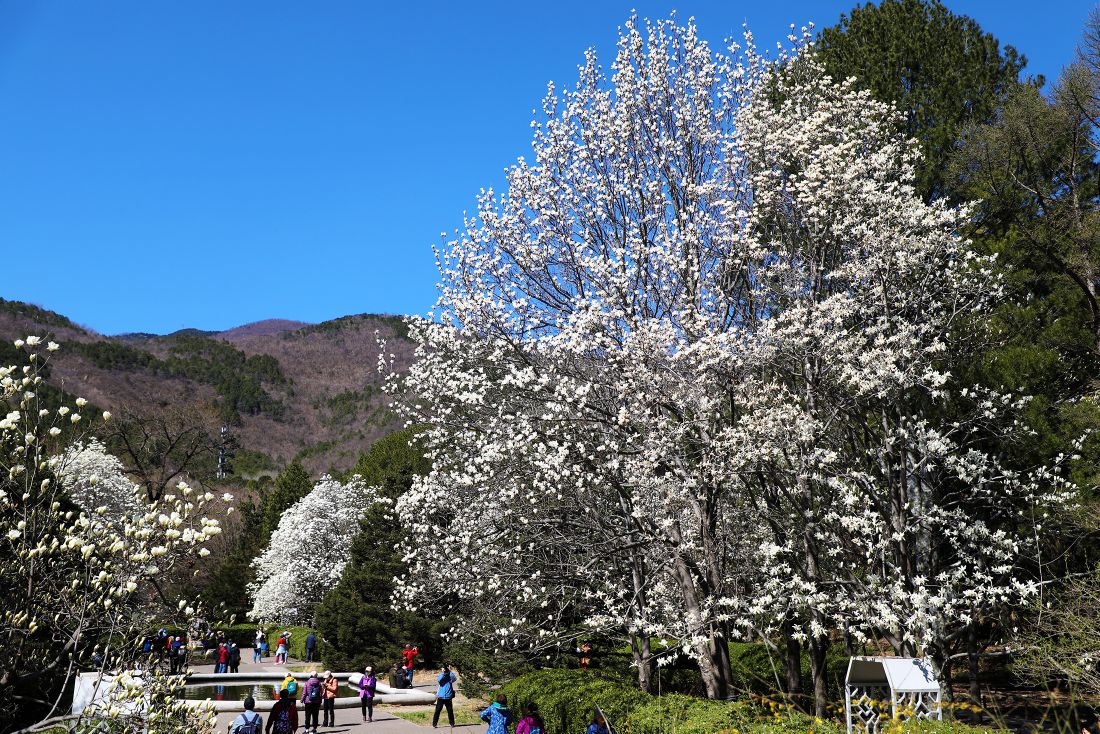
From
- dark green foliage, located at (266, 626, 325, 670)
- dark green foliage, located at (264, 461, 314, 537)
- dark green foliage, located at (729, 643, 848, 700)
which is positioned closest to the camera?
dark green foliage, located at (729, 643, 848, 700)

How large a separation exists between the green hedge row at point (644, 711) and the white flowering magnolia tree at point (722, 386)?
108 centimetres

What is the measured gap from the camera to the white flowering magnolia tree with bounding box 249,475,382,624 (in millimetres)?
38219

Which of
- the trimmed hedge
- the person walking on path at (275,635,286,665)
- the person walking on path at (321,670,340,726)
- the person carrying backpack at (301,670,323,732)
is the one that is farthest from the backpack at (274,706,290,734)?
the person walking on path at (275,635,286,665)

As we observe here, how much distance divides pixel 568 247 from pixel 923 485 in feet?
26.1

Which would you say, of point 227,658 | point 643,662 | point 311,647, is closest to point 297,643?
point 311,647

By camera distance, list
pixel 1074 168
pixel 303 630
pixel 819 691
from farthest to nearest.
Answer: pixel 303 630
pixel 1074 168
pixel 819 691

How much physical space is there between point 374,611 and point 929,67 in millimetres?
22489

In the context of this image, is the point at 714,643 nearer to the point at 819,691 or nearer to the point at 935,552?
the point at 819,691

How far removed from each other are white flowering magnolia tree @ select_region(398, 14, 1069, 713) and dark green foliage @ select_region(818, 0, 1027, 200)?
8.14 feet

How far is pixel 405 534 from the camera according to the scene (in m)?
26.4

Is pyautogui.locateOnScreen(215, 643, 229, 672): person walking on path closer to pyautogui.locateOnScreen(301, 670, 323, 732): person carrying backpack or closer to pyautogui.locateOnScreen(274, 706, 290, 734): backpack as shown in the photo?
pyautogui.locateOnScreen(301, 670, 323, 732): person carrying backpack

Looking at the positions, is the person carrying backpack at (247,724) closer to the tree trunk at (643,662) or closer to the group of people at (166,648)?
the group of people at (166,648)

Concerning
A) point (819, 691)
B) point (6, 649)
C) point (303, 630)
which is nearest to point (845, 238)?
point (819, 691)

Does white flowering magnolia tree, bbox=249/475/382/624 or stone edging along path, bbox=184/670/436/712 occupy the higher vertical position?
white flowering magnolia tree, bbox=249/475/382/624
